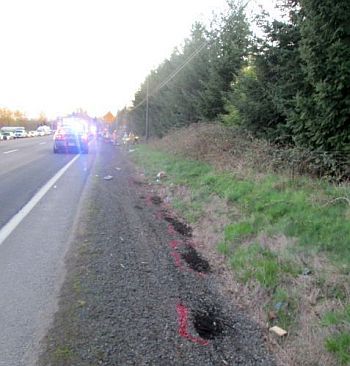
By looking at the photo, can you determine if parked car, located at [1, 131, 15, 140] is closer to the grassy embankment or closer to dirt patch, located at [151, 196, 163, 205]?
dirt patch, located at [151, 196, 163, 205]

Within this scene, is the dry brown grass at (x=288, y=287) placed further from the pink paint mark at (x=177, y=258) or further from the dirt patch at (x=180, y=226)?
the pink paint mark at (x=177, y=258)

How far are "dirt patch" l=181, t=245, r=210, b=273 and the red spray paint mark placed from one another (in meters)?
1.26

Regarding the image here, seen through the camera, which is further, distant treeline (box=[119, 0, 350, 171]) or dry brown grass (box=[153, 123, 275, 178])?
dry brown grass (box=[153, 123, 275, 178])

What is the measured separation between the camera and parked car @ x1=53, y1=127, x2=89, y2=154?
27859mm

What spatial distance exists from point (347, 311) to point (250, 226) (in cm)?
289

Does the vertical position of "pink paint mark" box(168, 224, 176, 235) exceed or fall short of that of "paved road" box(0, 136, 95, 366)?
it falls short

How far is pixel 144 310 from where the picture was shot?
4.27 m

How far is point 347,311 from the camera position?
401cm

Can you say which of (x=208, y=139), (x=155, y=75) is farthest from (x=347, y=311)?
(x=155, y=75)

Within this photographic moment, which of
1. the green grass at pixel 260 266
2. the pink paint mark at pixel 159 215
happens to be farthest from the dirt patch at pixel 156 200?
the green grass at pixel 260 266

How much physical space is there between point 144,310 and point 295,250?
2278 mm

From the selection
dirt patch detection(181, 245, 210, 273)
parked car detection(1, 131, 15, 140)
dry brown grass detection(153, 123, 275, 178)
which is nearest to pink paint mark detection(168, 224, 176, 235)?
dirt patch detection(181, 245, 210, 273)

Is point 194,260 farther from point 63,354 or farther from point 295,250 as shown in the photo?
point 63,354

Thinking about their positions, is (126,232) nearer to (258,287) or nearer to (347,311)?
(258,287)
